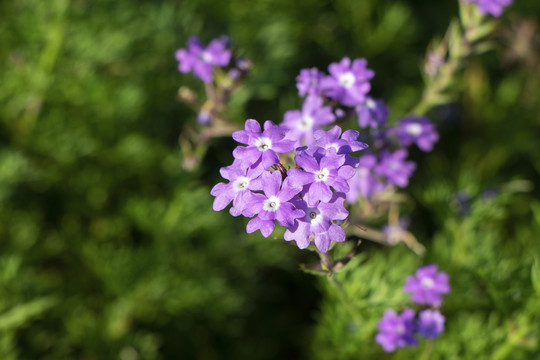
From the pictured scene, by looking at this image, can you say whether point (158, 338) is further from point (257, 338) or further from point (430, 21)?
point (430, 21)

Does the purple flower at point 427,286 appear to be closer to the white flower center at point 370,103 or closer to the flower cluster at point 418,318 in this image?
the flower cluster at point 418,318

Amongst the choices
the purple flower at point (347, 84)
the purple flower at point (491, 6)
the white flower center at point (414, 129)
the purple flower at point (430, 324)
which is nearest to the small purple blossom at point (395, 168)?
the white flower center at point (414, 129)

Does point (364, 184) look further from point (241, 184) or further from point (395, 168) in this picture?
point (241, 184)

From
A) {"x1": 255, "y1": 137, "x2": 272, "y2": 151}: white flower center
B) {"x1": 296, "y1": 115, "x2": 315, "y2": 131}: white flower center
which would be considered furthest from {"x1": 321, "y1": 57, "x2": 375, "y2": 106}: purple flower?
{"x1": 255, "y1": 137, "x2": 272, "y2": 151}: white flower center

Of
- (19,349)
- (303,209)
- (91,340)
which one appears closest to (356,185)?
(303,209)

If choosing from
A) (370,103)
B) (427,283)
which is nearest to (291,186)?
(370,103)

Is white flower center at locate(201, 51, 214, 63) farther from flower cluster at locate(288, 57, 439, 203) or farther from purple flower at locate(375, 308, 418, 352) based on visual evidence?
purple flower at locate(375, 308, 418, 352)
